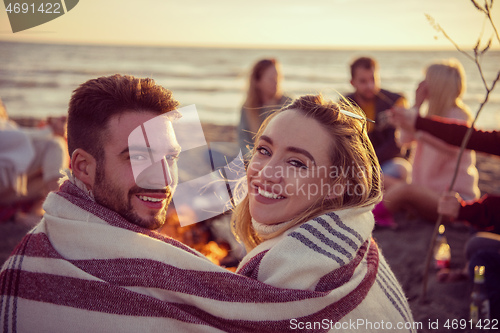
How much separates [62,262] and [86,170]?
465mm

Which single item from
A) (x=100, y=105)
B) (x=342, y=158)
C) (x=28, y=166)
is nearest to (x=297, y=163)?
(x=342, y=158)

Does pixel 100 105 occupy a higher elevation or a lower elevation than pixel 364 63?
higher

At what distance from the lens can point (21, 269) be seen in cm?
171

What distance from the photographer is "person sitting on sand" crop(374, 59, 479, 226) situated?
504cm

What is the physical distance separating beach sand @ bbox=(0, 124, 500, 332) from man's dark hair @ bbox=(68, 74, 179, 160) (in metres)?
2.81

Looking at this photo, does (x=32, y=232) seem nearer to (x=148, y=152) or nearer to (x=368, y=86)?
(x=148, y=152)

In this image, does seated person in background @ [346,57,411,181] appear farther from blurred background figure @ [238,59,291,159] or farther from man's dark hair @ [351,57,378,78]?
blurred background figure @ [238,59,291,159]

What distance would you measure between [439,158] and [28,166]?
17.3 feet

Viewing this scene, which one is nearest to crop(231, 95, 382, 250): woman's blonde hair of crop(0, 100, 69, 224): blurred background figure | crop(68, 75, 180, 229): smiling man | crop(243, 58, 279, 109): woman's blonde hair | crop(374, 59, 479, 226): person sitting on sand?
crop(68, 75, 180, 229): smiling man

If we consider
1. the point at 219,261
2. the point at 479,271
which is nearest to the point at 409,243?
the point at 479,271

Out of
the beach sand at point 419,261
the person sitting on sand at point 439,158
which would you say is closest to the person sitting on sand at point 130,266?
the beach sand at point 419,261

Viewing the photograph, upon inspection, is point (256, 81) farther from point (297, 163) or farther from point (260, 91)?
point (297, 163)

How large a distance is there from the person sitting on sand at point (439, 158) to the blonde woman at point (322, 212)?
313cm

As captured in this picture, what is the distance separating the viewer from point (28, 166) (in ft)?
18.2
